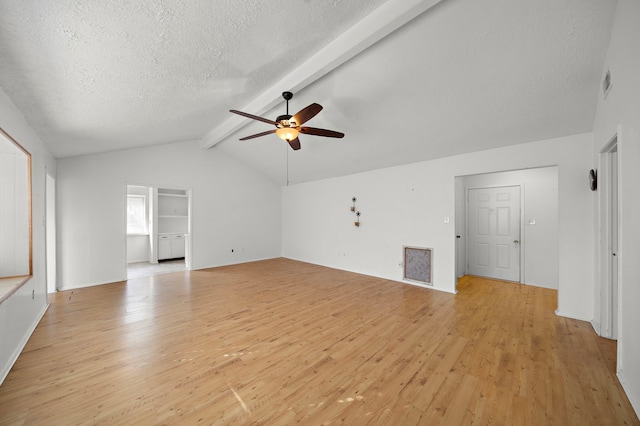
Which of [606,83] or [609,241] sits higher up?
[606,83]

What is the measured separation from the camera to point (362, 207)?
562 cm

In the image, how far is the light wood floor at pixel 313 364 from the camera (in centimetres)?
161

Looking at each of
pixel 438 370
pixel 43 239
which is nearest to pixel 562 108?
pixel 438 370

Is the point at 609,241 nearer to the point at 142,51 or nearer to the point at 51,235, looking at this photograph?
A: the point at 142,51

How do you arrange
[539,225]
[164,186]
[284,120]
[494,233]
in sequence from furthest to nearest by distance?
1. [164,186]
2. [494,233]
3. [539,225]
4. [284,120]

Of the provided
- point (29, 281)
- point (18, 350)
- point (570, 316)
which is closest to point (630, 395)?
point (570, 316)

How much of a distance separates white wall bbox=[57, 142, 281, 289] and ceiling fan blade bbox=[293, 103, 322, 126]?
13.8 ft

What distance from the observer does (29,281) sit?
264 cm

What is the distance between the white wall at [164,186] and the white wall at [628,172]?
6671 mm

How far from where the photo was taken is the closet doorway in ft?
22.1

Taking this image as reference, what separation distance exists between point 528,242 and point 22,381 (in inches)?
269

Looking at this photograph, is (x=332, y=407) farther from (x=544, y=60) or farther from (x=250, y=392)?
(x=544, y=60)

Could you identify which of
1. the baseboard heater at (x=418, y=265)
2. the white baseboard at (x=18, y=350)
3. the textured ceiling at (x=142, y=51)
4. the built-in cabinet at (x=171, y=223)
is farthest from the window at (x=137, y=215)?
the baseboard heater at (x=418, y=265)

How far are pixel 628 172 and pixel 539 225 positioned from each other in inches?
130
